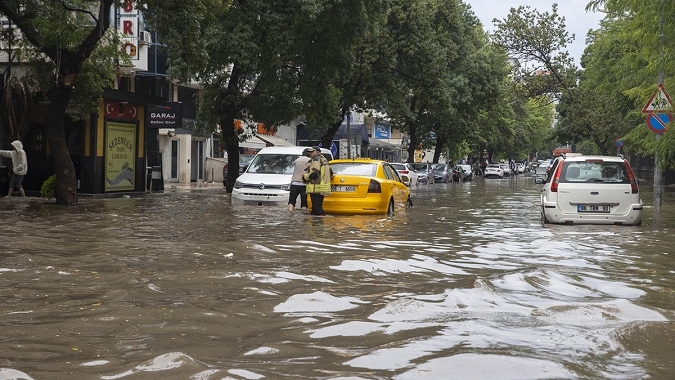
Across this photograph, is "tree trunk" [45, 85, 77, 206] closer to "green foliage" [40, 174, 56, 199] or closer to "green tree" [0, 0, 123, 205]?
"green tree" [0, 0, 123, 205]

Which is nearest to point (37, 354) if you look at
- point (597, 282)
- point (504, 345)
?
point (504, 345)

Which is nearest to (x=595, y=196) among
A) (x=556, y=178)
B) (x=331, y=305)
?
(x=556, y=178)

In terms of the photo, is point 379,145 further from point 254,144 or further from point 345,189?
point 345,189

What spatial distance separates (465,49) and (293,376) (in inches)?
2034

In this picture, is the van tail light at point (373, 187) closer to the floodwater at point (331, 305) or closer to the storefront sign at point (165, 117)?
the floodwater at point (331, 305)

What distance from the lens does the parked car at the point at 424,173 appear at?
55025 millimetres

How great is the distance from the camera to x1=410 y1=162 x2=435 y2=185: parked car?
55025 millimetres

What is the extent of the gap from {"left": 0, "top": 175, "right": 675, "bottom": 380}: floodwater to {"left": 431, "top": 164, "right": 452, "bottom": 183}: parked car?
46.1m

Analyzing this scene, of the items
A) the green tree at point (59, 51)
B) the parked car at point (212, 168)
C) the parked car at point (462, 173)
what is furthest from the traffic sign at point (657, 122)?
the parked car at point (462, 173)

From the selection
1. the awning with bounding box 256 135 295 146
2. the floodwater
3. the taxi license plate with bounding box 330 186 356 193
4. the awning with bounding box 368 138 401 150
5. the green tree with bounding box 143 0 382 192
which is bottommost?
the floodwater

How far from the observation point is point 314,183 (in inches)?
733

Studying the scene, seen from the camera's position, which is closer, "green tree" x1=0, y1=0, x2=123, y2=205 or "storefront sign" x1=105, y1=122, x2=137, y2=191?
"green tree" x1=0, y1=0, x2=123, y2=205

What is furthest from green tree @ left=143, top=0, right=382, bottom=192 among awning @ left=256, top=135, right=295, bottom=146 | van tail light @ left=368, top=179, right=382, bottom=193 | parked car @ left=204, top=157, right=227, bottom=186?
awning @ left=256, top=135, right=295, bottom=146

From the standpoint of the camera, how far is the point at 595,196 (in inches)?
667
